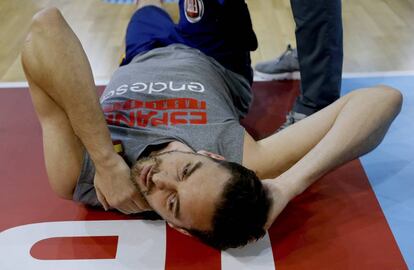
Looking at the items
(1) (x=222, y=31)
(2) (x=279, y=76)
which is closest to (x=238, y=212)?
(1) (x=222, y=31)

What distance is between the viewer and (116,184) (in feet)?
4.47

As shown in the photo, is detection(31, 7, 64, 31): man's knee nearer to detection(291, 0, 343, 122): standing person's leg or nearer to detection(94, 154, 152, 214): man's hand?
detection(94, 154, 152, 214): man's hand

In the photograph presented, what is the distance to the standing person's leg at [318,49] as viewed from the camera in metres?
1.79

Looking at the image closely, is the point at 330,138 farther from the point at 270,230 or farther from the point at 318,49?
the point at 318,49

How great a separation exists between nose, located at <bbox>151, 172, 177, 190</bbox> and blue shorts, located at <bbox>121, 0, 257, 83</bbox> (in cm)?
81

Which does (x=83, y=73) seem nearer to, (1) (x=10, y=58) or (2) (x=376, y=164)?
(2) (x=376, y=164)

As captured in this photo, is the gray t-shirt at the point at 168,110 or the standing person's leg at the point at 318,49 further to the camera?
the standing person's leg at the point at 318,49

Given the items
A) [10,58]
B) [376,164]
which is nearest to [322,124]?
[376,164]

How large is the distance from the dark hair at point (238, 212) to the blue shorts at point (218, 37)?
819 millimetres

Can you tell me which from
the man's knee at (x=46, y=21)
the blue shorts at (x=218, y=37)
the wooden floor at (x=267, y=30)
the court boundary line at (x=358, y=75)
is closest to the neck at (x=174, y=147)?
the man's knee at (x=46, y=21)

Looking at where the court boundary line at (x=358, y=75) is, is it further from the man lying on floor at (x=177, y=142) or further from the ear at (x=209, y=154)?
the ear at (x=209, y=154)

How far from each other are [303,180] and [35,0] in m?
2.85

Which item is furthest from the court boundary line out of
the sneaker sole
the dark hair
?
the dark hair

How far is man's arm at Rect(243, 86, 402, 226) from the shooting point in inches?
57.3
